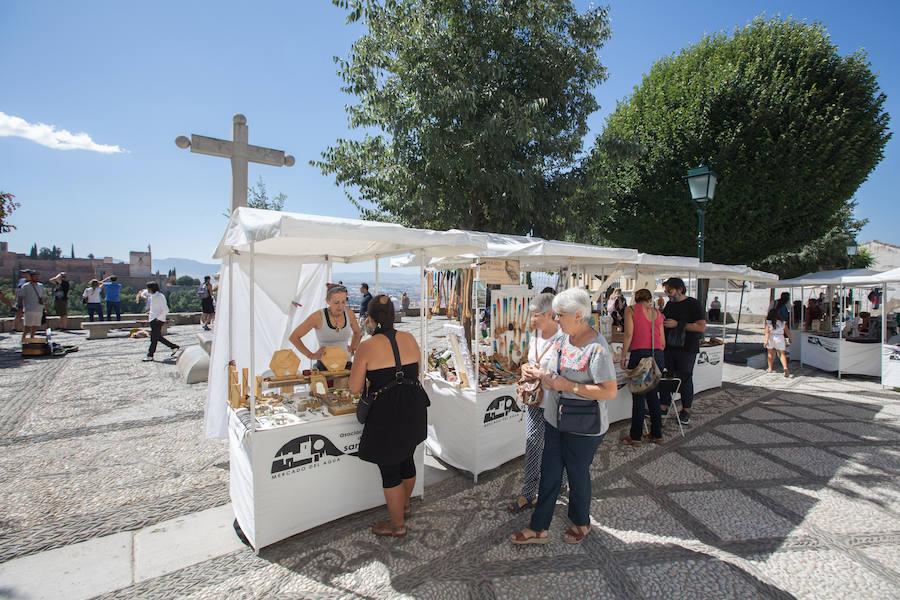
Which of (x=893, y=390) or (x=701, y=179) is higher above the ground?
(x=701, y=179)

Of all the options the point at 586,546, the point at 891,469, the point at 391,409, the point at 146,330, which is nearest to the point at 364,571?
the point at 391,409

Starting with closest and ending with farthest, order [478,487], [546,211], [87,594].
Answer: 1. [87,594]
2. [478,487]
3. [546,211]

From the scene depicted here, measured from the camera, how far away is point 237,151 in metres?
5.57

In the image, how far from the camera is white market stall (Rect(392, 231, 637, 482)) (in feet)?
11.8

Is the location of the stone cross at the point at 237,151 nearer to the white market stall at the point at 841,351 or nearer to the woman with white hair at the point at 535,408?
the woman with white hair at the point at 535,408

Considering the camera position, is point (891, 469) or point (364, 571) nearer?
point (364, 571)

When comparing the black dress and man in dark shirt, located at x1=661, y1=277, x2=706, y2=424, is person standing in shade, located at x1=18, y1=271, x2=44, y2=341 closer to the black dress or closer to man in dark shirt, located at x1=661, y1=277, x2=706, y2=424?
the black dress

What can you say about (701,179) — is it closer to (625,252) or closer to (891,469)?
(625,252)

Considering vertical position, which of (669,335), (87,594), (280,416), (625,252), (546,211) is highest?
(546,211)

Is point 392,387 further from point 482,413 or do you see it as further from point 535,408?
point 482,413

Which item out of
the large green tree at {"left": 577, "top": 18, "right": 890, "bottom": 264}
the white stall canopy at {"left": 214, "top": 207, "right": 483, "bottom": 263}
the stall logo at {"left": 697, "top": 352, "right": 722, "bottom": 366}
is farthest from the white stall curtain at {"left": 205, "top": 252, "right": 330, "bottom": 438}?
the large green tree at {"left": 577, "top": 18, "right": 890, "bottom": 264}

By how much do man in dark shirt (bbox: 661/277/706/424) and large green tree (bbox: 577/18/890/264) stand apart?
4.67m

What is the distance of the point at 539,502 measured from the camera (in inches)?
104

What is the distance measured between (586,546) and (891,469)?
11.7 feet
